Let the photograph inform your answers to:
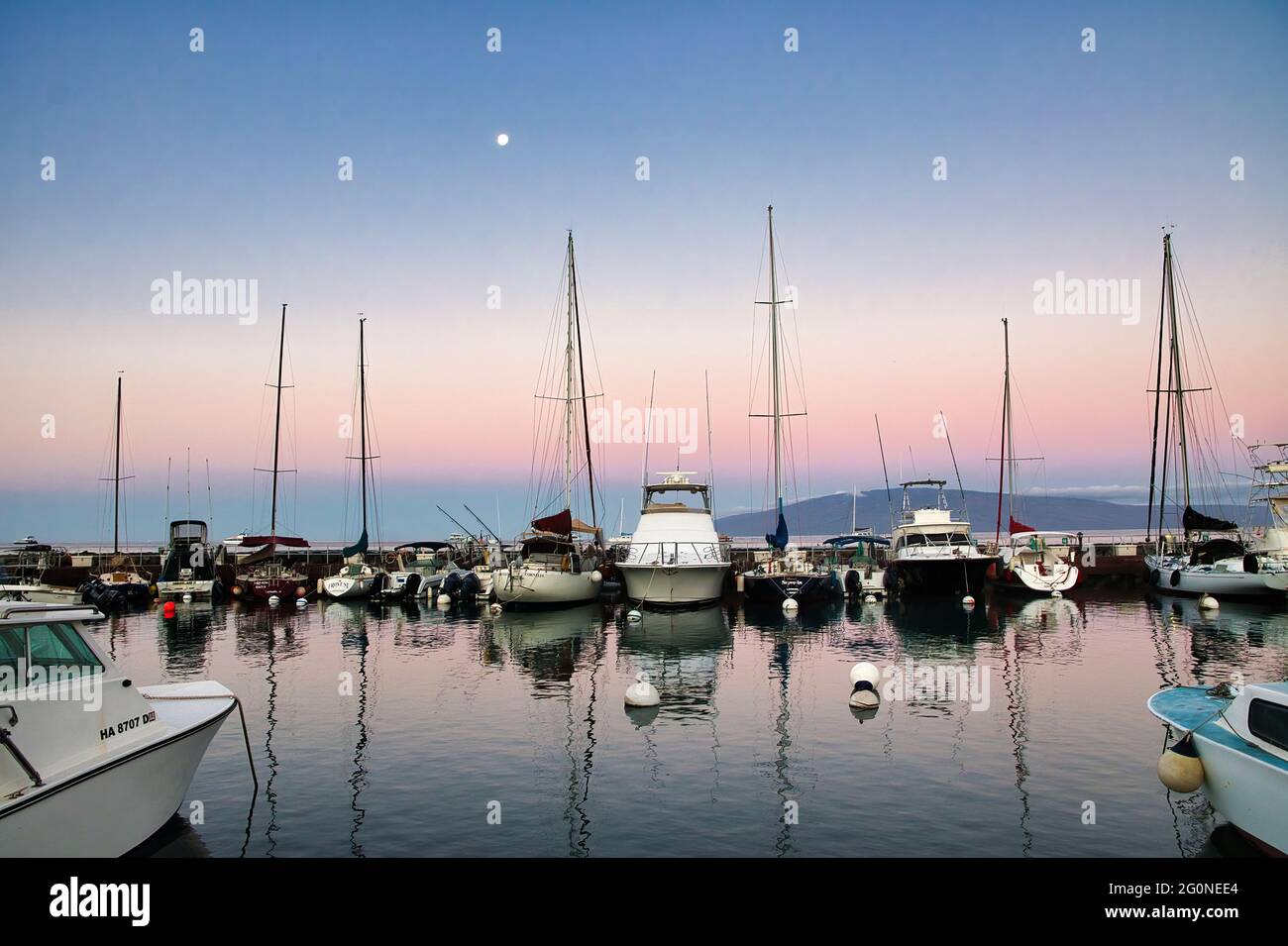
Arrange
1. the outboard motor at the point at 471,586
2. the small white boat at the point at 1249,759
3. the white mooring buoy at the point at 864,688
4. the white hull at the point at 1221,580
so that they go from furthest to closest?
the outboard motor at the point at 471,586
the white hull at the point at 1221,580
the white mooring buoy at the point at 864,688
the small white boat at the point at 1249,759

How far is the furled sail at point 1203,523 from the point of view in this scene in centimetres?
5016

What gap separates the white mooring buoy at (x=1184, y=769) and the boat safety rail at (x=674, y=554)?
106ft

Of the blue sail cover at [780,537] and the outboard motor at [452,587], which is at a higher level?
the blue sail cover at [780,537]

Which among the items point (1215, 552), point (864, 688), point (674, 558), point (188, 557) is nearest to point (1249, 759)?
point (864, 688)

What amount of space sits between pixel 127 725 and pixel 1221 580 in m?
52.8

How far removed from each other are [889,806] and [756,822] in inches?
93.1

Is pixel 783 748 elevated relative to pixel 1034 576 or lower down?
elevated

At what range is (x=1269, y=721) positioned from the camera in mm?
10242

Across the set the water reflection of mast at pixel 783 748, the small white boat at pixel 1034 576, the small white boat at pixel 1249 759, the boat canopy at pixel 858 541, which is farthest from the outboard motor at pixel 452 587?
the small white boat at pixel 1249 759

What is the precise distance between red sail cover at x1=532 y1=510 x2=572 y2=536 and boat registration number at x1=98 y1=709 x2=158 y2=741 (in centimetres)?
3423

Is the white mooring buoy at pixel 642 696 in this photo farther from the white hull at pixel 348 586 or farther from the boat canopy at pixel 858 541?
the boat canopy at pixel 858 541

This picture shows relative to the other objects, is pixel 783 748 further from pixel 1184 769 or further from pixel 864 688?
pixel 1184 769

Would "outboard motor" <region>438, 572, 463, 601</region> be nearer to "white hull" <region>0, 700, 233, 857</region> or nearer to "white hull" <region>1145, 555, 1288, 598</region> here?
"white hull" <region>0, 700, 233, 857</region>
